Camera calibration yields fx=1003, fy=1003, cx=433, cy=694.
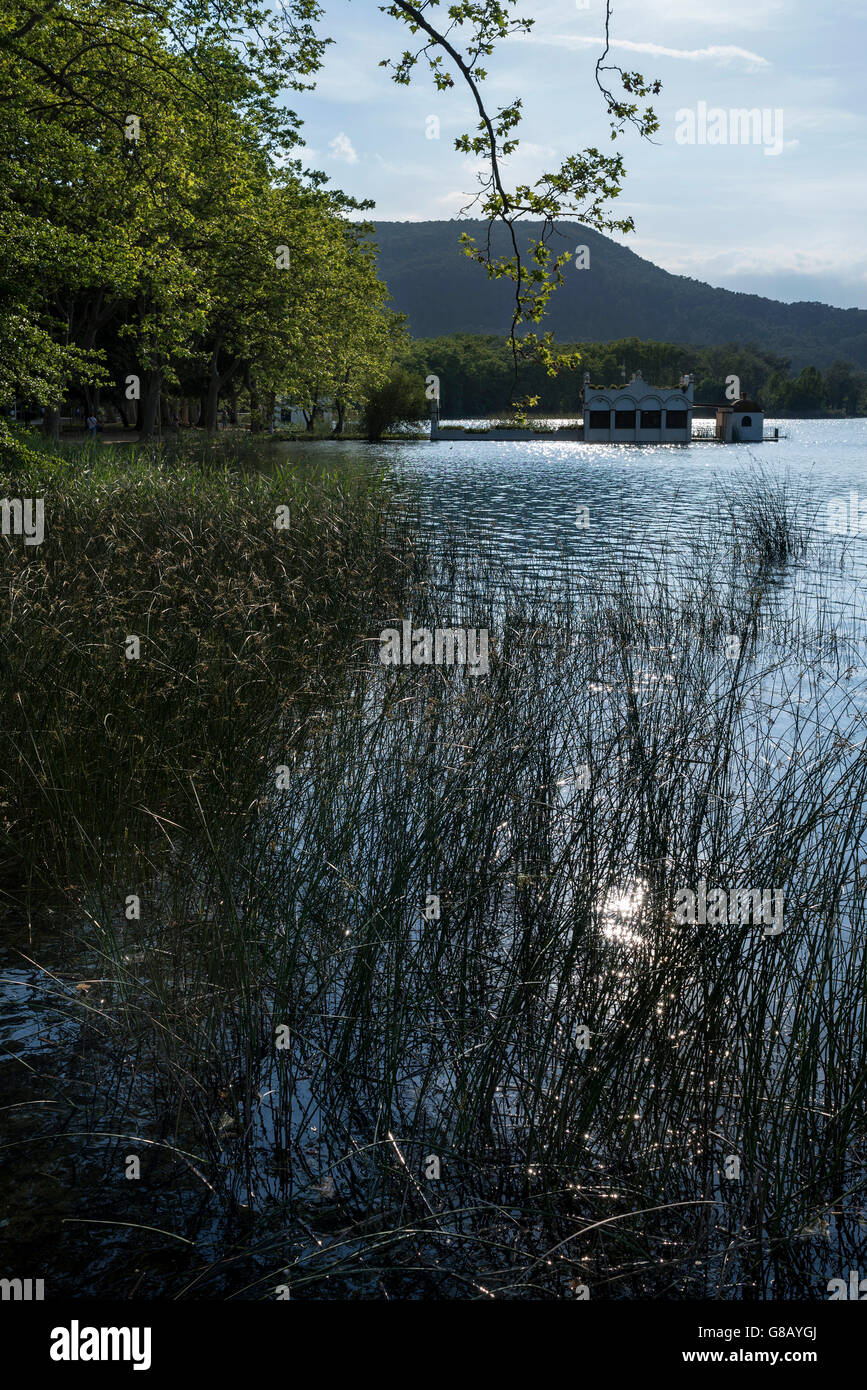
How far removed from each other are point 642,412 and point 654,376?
78425mm

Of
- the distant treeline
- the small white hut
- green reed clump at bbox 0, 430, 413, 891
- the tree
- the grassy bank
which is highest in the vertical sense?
the distant treeline

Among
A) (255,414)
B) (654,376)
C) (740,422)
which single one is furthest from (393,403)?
(654,376)

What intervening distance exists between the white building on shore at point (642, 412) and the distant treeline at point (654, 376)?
47.3 metres

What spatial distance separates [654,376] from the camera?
161 meters

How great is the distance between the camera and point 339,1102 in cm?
338

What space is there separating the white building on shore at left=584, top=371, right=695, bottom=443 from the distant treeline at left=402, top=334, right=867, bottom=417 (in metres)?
47.3

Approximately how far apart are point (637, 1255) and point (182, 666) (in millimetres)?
4504

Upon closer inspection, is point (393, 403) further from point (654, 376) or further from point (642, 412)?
point (654, 376)

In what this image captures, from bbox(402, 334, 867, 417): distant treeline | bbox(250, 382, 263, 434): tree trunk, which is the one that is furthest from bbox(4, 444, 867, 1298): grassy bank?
bbox(402, 334, 867, 417): distant treeline

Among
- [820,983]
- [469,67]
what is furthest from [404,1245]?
[469,67]

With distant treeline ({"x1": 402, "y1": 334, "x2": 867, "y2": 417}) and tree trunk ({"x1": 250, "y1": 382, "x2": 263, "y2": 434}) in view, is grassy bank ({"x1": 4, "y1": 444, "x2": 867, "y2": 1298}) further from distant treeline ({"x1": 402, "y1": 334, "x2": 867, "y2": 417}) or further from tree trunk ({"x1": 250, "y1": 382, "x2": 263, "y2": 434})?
distant treeline ({"x1": 402, "y1": 334, "x2": 867, "y2": 417})

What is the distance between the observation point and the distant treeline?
460 feet

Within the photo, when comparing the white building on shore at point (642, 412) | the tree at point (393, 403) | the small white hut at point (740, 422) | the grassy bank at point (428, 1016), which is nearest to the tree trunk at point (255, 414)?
the tree at point (393, 403)

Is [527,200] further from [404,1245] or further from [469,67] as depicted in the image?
[404,1245]
